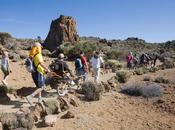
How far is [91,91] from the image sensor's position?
52.2 feet

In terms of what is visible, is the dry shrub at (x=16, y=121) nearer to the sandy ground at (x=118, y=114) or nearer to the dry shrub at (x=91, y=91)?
the sandy ground at (x=118, y=114)

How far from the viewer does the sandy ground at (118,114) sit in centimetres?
1326

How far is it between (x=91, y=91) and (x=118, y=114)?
1.63 m

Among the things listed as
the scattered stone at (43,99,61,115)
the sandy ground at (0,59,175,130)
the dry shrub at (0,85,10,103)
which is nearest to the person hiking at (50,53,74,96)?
the sandy ground at (0,59,175,130)

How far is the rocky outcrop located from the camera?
41281 millimetres

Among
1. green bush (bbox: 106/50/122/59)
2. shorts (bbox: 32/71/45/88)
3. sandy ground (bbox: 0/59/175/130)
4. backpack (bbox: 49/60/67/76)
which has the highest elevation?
green bush (bbox: 106/50/122/59)

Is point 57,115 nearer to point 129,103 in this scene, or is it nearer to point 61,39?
point 129,103

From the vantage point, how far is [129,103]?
55.7 ft

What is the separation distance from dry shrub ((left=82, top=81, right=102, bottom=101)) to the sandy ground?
26 centimetres

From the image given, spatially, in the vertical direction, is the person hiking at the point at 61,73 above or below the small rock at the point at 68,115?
above

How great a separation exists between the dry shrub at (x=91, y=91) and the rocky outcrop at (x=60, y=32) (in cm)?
2500

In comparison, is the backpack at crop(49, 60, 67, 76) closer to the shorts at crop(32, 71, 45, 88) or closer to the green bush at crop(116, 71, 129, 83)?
the shorts at crop(32, 71, 45, 88)

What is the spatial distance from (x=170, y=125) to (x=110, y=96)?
326cm

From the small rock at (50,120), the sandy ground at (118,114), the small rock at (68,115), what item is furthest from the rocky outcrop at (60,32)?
the small rock at (50,120)
